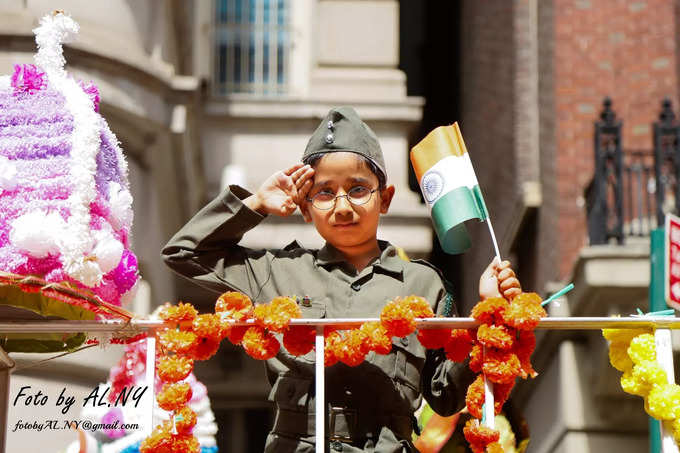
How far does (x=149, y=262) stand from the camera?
35.2 feet

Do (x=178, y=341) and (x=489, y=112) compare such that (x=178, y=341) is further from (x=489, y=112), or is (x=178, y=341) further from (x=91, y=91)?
(x=489, y=112)

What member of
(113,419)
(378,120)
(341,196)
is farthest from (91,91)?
(378,120)

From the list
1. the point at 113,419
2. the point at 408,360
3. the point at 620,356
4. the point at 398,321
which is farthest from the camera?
the point at 113,419

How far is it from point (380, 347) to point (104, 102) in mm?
5807

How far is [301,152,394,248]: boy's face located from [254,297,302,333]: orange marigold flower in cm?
54

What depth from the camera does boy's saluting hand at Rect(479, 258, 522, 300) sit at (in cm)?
471

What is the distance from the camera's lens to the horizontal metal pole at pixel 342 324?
15.0 ft

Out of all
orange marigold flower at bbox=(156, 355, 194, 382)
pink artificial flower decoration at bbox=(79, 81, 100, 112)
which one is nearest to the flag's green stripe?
orange marigold flower at bbox=(156, 355, 194, 382)

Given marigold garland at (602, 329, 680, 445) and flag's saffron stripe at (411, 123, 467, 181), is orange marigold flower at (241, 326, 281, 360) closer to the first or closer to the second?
flag's saffron stripe at (411, 123, 467, 181)

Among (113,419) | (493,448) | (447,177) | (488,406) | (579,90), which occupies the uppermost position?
(579,90)

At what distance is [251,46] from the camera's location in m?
14.7

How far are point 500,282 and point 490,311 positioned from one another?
0.19m

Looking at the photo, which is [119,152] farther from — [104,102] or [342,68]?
[342,68]

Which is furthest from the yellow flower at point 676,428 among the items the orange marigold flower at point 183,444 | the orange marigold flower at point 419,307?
the orange marigold flower at point 183,444
